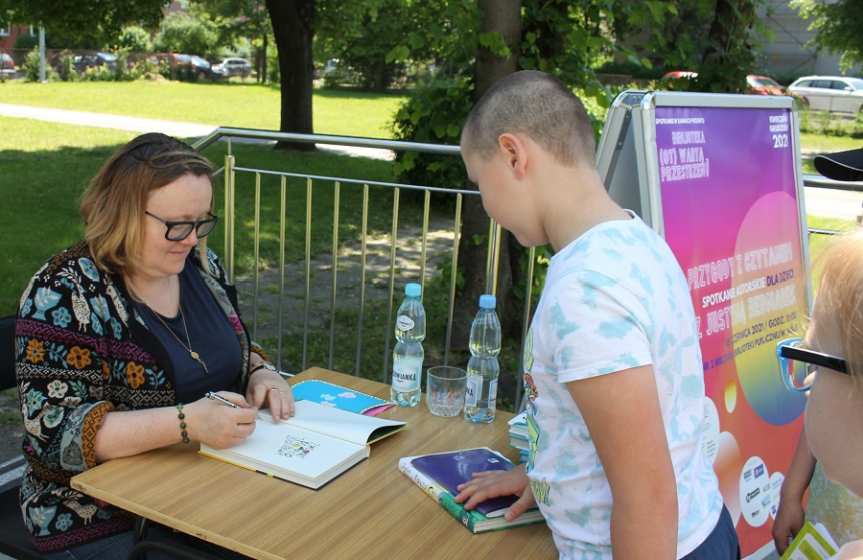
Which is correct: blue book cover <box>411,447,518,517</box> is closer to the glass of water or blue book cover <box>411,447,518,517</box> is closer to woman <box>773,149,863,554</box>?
the glass of water

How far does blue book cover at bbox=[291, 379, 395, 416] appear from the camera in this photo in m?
2.47

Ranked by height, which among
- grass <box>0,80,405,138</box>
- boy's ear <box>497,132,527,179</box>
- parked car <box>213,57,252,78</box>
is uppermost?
parked car <box>213,57,252,78</box>

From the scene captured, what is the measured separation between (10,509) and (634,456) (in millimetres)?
1967

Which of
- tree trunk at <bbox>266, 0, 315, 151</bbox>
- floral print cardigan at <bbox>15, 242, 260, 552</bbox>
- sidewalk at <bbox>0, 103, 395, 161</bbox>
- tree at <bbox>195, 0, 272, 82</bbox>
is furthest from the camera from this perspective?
tree at <bbox>195, 0, 272, 82</bbox>

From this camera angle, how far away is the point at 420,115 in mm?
5367

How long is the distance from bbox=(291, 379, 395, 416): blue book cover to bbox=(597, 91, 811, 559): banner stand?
961mm

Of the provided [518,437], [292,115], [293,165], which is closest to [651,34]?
[518,437]

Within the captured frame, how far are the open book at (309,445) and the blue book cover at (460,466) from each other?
0.18m

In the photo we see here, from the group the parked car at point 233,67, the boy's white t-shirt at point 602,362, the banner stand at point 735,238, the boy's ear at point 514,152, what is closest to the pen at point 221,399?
the boy's white t-shirt at point 602,362

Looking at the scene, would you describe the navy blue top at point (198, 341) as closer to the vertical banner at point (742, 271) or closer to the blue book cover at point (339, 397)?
the blue book cover at point (339, 397)

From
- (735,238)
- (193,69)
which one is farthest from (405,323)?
(193,69)

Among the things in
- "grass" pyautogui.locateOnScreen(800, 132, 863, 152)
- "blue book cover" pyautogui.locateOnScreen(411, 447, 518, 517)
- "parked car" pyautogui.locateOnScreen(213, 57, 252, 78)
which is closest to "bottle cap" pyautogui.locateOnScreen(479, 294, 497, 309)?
"blue book cover" pyautogui.locateOnScreen(411, 447, 518, 517)

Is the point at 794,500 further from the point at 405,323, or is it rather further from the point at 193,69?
the point at 193,69

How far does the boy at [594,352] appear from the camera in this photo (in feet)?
4.47
